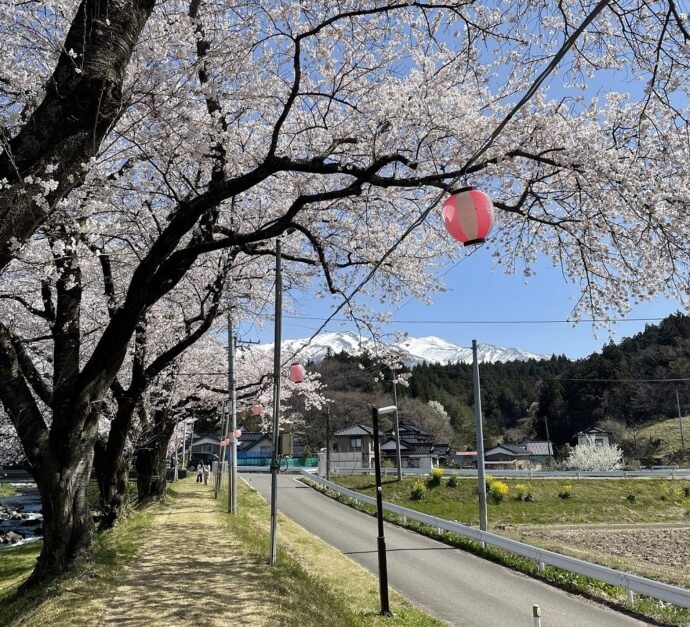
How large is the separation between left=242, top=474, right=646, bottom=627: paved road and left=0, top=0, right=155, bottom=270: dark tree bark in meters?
8.43

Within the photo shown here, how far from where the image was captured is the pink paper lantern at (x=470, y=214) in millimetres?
5363

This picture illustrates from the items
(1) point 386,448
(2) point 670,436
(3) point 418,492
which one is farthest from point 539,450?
(3) point 418,492

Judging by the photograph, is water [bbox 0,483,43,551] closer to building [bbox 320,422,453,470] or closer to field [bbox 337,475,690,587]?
field [bbox 337,475,690,587]

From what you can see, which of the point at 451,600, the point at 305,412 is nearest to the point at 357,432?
the point at 305,412

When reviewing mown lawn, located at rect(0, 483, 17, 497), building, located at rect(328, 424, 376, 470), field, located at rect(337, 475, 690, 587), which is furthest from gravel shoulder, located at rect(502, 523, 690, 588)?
mown lawn, located at rect(0, 483, 17, 497)

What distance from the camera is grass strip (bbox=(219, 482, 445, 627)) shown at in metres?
6.78

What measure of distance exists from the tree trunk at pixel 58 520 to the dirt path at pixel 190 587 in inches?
34.5

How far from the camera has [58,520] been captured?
8.16 metres

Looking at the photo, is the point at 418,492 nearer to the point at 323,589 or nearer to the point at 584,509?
the point at 584,509

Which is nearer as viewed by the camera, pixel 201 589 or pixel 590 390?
pixel 201 589

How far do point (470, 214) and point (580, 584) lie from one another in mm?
9580

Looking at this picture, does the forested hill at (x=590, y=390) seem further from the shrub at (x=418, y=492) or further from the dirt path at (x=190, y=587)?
the dirt path at (x=190, y=587)

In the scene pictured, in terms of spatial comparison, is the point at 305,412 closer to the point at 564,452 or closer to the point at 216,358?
the point at 564,452


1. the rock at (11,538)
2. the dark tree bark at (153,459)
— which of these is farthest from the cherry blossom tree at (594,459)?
the rock at (11,538)
